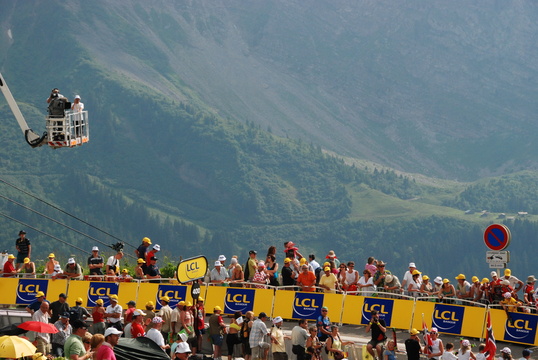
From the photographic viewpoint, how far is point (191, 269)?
82.1 feet

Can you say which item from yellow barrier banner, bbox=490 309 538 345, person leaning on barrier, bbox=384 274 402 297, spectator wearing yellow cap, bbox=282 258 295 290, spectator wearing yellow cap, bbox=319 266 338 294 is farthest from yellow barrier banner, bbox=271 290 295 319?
yellow barrier banner, bbox=490 309 538 345

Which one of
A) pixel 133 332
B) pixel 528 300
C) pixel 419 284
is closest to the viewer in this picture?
pixel 133 332

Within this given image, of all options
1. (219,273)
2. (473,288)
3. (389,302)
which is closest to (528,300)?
(473,288)

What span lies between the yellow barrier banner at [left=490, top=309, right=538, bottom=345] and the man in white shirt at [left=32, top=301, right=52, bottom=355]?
11.0m

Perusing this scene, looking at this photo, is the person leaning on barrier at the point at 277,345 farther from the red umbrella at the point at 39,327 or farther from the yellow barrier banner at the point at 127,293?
the red umbrella at the point at 39,327

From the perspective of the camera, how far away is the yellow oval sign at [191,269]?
24.8m

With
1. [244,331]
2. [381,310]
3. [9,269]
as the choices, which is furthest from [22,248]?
[381,310]

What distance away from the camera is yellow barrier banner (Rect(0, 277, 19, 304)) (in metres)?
29.2

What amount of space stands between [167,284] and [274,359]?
4.79 m

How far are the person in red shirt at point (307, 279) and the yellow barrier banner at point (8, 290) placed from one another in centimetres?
836

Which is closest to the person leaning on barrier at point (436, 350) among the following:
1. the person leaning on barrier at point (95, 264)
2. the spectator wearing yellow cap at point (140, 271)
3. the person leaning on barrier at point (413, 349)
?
the person leaning on barrier at point (413, 349)

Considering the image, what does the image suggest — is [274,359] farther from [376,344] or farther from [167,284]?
[167,284]

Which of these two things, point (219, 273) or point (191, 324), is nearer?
point (191, 324)

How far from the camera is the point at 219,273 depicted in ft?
92.4
